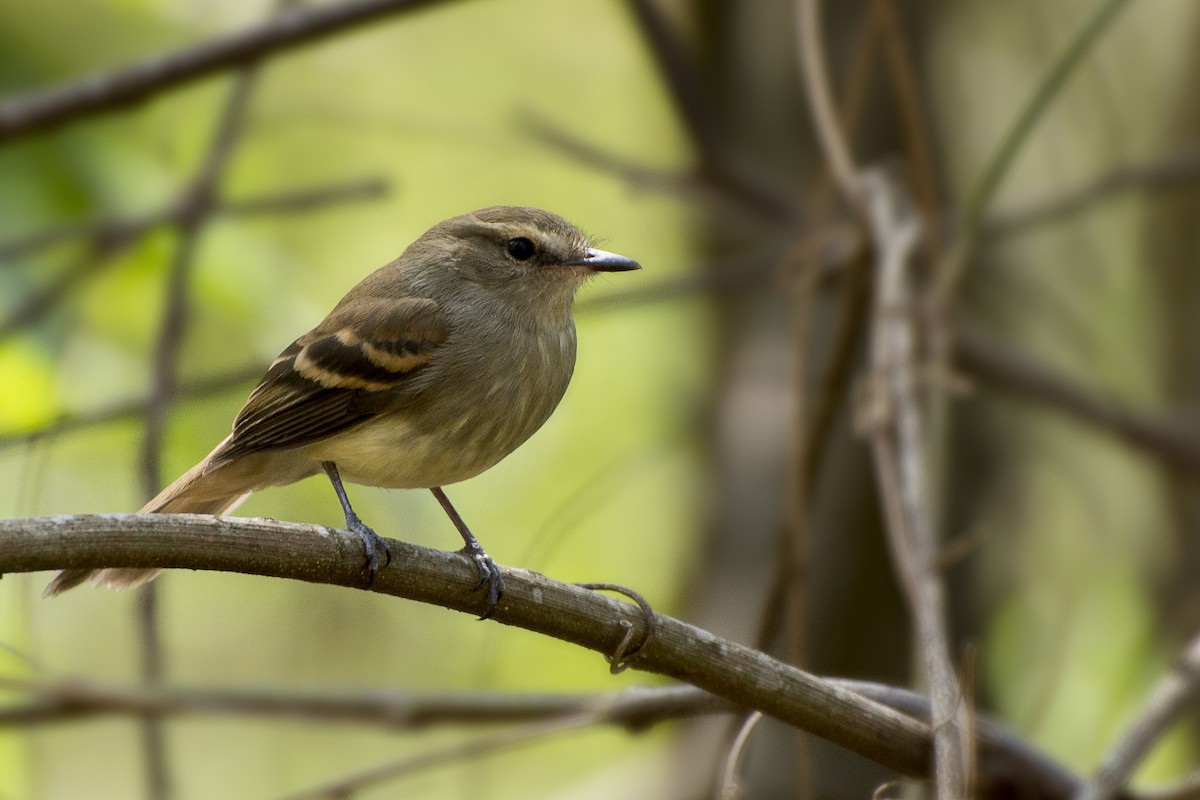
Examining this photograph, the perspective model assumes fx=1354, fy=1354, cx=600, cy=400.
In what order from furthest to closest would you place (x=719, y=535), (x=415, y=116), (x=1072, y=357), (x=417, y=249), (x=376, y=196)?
(x=415, y=116) → (x=1072, y=357) → (x=719, y=535) → (x=376, y=196) → (x=417, y=249)

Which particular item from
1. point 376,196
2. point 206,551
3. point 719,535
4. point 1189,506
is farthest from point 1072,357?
point 206,551

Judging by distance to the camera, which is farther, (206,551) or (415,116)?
(415,116)

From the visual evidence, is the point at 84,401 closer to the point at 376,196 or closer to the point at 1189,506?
the point at 376,196

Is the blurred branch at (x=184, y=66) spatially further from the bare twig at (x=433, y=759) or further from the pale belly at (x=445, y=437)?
the bare twig at (x=433, y=759)

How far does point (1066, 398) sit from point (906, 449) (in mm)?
1381

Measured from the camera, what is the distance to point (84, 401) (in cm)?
418

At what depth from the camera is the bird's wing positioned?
303cm

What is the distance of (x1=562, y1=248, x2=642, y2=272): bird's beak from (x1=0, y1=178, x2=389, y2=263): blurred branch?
2.42ft

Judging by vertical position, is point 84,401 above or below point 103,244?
below

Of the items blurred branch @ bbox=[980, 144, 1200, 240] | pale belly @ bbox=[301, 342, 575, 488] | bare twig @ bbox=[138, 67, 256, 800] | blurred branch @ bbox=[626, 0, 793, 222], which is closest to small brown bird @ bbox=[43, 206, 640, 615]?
pale belly @ bbox=[301, 342, 575, 488]

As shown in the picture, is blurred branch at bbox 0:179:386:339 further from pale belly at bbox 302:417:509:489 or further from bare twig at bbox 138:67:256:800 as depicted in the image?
pale belly at bbox 302:417:509:489

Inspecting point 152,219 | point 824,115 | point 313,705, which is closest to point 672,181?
point 824,115

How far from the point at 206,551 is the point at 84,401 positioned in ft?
8.26

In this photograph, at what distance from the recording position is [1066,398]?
424cm
